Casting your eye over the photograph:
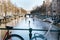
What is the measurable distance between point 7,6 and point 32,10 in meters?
0.42

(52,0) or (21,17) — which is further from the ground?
(52,0)

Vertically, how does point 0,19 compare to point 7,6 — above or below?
below

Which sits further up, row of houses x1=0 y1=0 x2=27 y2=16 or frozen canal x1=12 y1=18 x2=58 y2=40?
row of houses x1=0 y1=0 x2=27 y2=16

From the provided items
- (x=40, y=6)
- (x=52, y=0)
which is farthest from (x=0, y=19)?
(x=52, y=0)

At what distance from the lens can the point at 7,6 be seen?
310 cm

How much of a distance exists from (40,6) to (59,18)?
380 millimetres

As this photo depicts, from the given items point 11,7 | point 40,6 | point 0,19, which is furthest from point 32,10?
point 0,19

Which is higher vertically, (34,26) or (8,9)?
(8,9)

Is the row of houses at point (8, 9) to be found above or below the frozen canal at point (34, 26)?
above

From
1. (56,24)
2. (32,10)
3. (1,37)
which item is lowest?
(1,37)

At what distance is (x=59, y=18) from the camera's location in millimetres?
3189

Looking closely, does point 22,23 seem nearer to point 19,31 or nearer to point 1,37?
point 19,31

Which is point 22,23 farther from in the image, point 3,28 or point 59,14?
point 59,14

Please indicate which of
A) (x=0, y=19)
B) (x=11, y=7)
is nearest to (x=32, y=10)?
(x=11, y=7)
